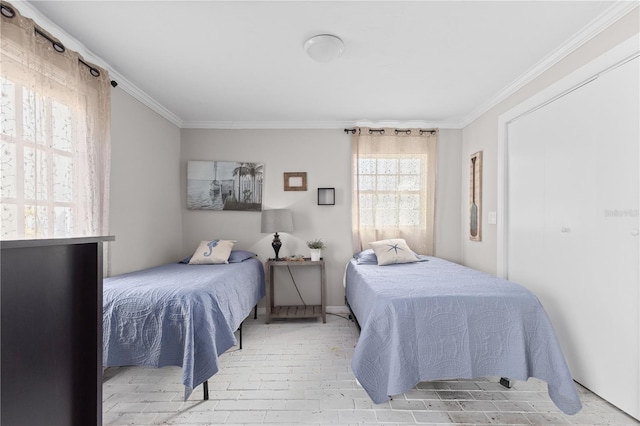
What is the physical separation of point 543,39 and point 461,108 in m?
1.32

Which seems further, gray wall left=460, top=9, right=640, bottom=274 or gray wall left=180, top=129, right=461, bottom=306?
gray wall left=180, top=129, right=461, bottom=306

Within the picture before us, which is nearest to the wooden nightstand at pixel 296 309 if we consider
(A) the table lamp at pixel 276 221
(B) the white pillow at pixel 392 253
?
(A) the table lamp at pixel 276 221

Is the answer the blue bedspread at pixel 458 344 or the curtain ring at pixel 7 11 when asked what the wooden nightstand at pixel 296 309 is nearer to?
the blue bedspread at pixel 458 344

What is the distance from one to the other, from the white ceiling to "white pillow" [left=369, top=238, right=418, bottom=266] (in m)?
1.54

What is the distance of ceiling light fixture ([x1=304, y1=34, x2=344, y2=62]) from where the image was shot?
2066mm

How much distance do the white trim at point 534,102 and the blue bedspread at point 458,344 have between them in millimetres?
1211

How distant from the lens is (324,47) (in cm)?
212

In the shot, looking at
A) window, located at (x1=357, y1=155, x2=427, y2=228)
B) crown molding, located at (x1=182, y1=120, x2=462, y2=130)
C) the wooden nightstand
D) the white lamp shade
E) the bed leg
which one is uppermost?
crown molding, located at (x1=182, y1=120, x2=462, y2=130)

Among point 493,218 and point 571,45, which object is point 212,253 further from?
point 571,45

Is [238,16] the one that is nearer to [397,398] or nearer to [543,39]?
[543,39]

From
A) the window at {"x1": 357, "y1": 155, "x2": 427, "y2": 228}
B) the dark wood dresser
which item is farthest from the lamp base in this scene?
the dark wood dresser

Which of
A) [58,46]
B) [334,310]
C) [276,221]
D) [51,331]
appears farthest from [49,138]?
[334,310]

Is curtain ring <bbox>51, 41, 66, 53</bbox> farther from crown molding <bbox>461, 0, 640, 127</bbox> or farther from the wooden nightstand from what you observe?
crown molding <bbox>461, 0, 640, 127</bbox>

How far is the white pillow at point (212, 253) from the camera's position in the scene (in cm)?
325
